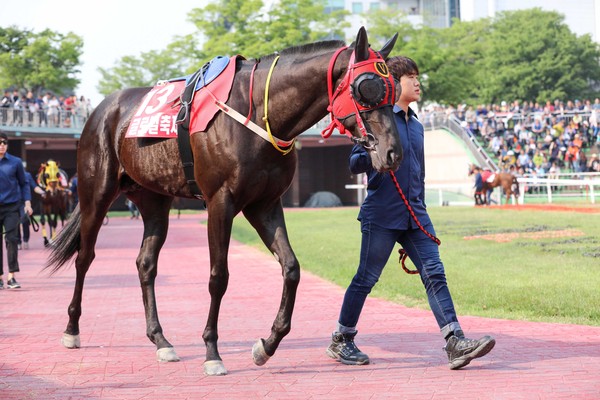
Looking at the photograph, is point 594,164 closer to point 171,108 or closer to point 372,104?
point 171,108

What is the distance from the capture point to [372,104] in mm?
5246

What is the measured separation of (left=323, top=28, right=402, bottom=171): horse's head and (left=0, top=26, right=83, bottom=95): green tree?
168 feet

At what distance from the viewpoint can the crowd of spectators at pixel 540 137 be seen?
120 feet

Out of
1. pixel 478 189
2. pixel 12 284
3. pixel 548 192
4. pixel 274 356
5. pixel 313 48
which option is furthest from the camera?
pixel 478 189

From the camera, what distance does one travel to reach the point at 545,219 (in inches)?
854

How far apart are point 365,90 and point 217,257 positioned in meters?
1.54

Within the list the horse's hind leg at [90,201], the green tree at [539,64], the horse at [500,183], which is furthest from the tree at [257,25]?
the horse's hind leg at [90,201]

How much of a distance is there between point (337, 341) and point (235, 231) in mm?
18020

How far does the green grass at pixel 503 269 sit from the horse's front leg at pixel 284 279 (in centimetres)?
293

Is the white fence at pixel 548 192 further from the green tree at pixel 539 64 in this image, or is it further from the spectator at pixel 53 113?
the green tree at pixel 539 64

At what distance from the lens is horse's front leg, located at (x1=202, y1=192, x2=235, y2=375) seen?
5.65 meters

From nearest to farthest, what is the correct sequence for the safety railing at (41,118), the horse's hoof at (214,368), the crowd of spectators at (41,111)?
1. the horse's hoof at (214,368)
2. the safety railing at (41,118)
3. the crowd of spectators at (41,111)

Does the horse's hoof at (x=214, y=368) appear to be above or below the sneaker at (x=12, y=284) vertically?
above

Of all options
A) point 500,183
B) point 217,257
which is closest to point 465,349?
point 217,257
